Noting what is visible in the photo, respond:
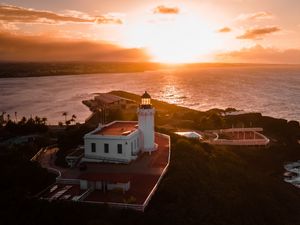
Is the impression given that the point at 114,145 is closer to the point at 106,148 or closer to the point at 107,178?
the point at 106,148

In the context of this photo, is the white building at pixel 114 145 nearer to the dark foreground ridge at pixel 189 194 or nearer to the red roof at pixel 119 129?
the red roof at pixel 119 129

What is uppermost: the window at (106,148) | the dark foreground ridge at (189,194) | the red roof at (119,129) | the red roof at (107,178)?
the red roof at (119,129)

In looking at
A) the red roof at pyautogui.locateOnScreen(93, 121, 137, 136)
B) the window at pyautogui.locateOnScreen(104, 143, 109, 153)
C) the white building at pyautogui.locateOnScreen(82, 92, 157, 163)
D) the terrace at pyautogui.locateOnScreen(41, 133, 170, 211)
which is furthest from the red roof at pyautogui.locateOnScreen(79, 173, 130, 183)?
the red roof at pyautogui.locateOnScreen(93, 121, 137, 136)

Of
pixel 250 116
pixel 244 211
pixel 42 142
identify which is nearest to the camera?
pixel 244 211

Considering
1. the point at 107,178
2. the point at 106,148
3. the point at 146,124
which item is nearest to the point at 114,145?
the point at 106,148

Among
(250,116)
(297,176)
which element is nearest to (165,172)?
(297,176)

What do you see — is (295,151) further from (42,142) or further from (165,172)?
(42,142)

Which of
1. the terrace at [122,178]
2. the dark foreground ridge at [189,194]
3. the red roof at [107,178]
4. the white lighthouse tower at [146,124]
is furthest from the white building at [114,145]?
the red roof at [107,178]
